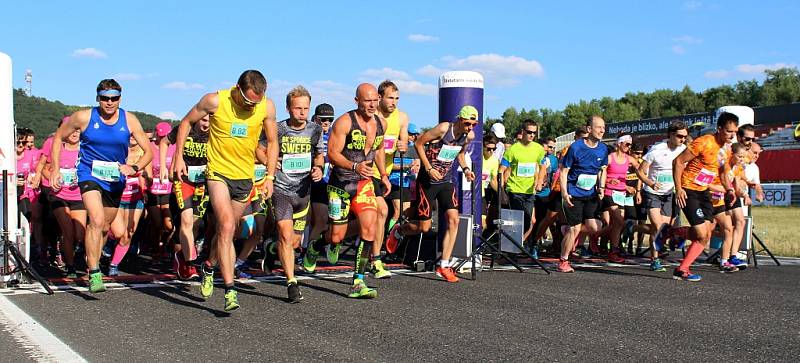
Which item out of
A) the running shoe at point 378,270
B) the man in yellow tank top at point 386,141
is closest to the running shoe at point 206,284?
the man in yellow tank top at point 386,141

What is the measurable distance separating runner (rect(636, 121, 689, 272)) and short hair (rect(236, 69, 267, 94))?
6422 mm

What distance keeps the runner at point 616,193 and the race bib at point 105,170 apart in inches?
281

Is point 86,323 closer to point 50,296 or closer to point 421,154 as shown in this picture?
point 50,296

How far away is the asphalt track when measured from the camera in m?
5.17

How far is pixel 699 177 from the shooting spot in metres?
9.93

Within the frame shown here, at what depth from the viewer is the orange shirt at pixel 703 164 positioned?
388 inches

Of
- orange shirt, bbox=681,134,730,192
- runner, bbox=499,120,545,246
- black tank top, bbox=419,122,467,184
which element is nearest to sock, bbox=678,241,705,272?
orange shirt, bbox=681,134,730,192

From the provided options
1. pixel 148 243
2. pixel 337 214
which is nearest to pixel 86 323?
pixel 337 214

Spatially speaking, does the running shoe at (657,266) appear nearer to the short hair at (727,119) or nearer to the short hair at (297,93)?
the short hair at (727,119)

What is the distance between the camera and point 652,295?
8094mm

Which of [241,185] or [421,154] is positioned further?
[421,154]

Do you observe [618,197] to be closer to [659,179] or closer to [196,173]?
[659,179]

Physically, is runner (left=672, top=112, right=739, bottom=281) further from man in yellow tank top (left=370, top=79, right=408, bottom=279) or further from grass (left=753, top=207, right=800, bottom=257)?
grass (left=753, top=207, right=800, bottom=257)

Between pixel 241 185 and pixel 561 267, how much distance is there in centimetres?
479
